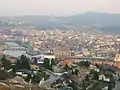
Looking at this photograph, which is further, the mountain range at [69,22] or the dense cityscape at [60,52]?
the mountain range at [69,22]

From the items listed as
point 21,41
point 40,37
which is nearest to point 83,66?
point 21,41

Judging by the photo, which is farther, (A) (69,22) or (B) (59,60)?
(A) (69,22)

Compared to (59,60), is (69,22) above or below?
above

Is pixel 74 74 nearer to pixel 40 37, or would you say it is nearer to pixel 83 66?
pixel 83 66

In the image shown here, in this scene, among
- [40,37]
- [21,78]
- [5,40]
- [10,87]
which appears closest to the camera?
[10,87]

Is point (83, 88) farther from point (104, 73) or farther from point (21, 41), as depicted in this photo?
point (21, 41)

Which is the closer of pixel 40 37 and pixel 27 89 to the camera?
pixel 27 89

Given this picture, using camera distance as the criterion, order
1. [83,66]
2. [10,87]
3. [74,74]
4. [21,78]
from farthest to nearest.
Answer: [83,66]
[74,74]
[21,78]
[10,87]

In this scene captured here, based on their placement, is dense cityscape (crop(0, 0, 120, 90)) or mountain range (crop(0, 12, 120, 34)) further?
mountain range (crop(0, 12, 120, 34))

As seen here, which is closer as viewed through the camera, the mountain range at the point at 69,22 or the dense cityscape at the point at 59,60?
the dense cityscape at the point at 59,60

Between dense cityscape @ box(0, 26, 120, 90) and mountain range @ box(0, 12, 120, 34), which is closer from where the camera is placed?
dense cityscape @ box(0, 26, 120, 90)
